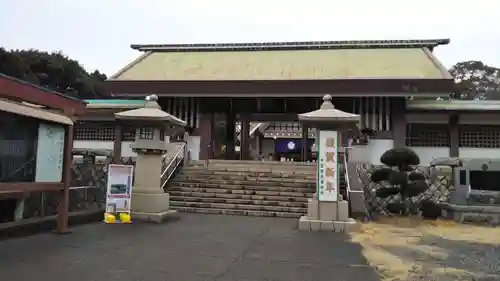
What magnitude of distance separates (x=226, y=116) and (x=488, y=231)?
40.3 feet

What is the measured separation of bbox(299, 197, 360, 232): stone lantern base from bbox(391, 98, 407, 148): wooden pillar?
7903 millimetres

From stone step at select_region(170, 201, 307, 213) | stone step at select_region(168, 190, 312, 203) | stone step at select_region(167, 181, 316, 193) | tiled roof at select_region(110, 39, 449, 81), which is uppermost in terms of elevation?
tiled roof at select_region(110, 39, 449, 81)

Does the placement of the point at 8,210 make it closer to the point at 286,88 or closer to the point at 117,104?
the point at 117,104

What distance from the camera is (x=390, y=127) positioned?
54.7ft

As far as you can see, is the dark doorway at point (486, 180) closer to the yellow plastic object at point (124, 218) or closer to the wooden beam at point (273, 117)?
the wooden beam at point (273, 117)

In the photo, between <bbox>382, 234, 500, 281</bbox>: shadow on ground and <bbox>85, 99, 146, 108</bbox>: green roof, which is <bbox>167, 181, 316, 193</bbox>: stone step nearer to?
<bbox>382, 234, 500, 281</bbox>: shadow on ground

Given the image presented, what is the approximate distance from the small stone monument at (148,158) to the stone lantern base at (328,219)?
3.55 metres

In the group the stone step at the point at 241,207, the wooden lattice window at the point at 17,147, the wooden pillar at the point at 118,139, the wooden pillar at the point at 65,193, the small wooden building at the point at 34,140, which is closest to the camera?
the small wooden building at the point at 34,140

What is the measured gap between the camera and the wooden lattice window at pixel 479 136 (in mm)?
16281

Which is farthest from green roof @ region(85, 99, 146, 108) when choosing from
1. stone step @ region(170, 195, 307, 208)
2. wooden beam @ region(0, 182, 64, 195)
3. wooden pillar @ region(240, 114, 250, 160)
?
wooden beam @ region(0, 182, 64, 195)

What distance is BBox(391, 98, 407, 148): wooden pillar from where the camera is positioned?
1638cm

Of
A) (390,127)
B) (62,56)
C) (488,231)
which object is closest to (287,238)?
(488,231)

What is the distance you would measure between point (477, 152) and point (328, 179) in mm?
9790

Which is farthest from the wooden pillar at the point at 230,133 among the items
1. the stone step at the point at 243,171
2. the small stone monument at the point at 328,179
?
the small stone monument at the point at 328,179
